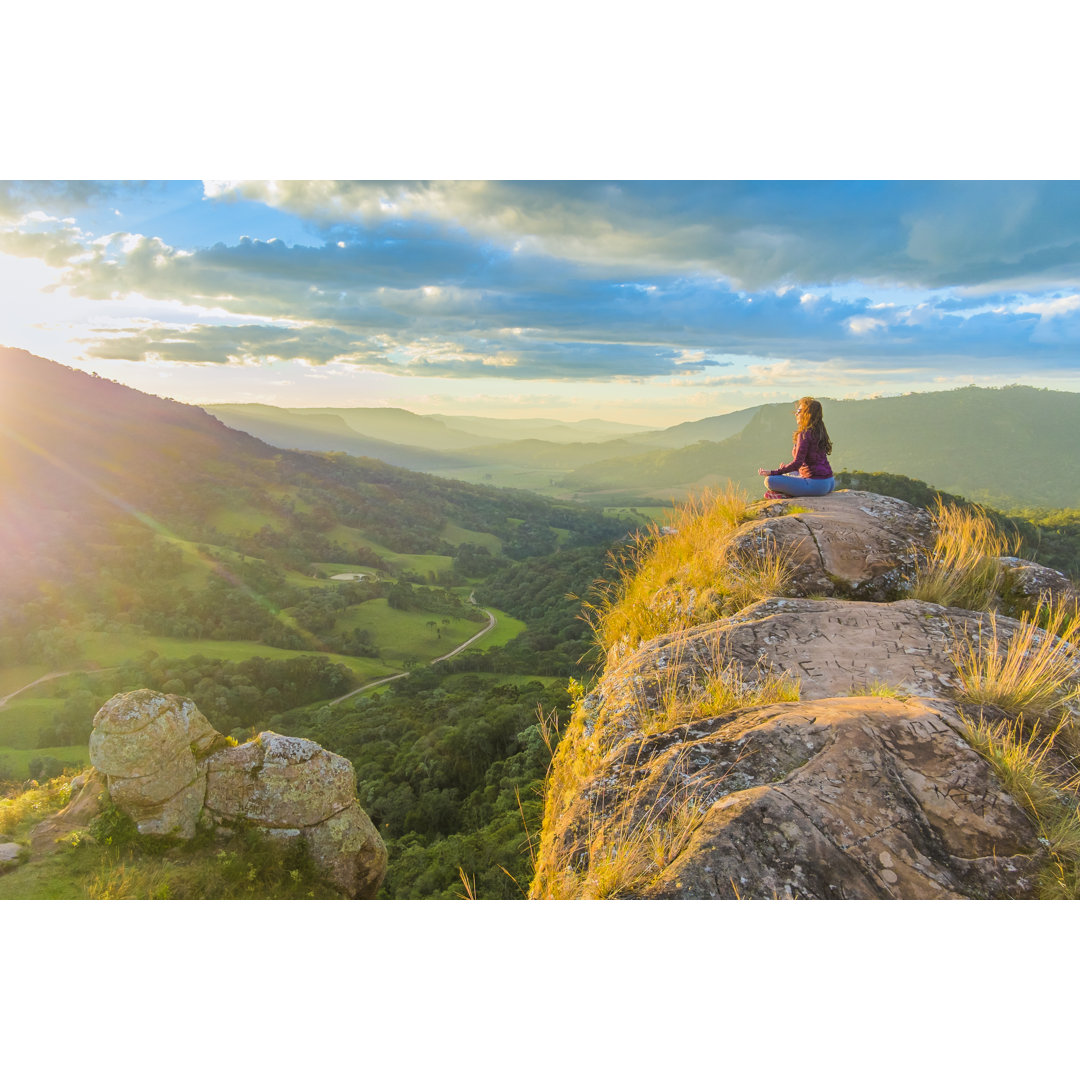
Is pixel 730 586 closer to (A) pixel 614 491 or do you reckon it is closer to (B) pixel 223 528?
(B) pixel 223 528

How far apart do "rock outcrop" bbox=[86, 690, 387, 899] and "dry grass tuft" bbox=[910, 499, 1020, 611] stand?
36.4 feet

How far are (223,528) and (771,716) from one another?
3580 inches

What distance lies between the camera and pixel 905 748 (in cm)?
276

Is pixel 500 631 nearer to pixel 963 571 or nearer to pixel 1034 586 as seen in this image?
pixel 963 571

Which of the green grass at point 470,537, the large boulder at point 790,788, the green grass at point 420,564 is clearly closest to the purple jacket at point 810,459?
the large boulder at point 790,788

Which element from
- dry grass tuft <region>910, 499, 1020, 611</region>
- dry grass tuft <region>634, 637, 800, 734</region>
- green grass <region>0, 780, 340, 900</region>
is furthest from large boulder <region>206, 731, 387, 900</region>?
dry grass tuft <region>910, 499, 1020, 611</region>

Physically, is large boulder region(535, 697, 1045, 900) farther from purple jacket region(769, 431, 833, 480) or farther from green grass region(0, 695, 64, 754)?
green grass region(0, 695, 64, 754)

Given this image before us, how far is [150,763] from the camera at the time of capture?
958 cm

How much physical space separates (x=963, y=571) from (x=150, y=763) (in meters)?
13.0

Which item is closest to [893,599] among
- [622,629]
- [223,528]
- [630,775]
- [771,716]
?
[622,629]

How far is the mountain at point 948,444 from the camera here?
86.3 metres

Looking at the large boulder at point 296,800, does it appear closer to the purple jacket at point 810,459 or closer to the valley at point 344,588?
the valley at point 344,588

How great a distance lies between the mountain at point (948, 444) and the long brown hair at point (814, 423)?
73.4 metres

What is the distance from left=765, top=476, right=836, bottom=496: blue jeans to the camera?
7117 mm
